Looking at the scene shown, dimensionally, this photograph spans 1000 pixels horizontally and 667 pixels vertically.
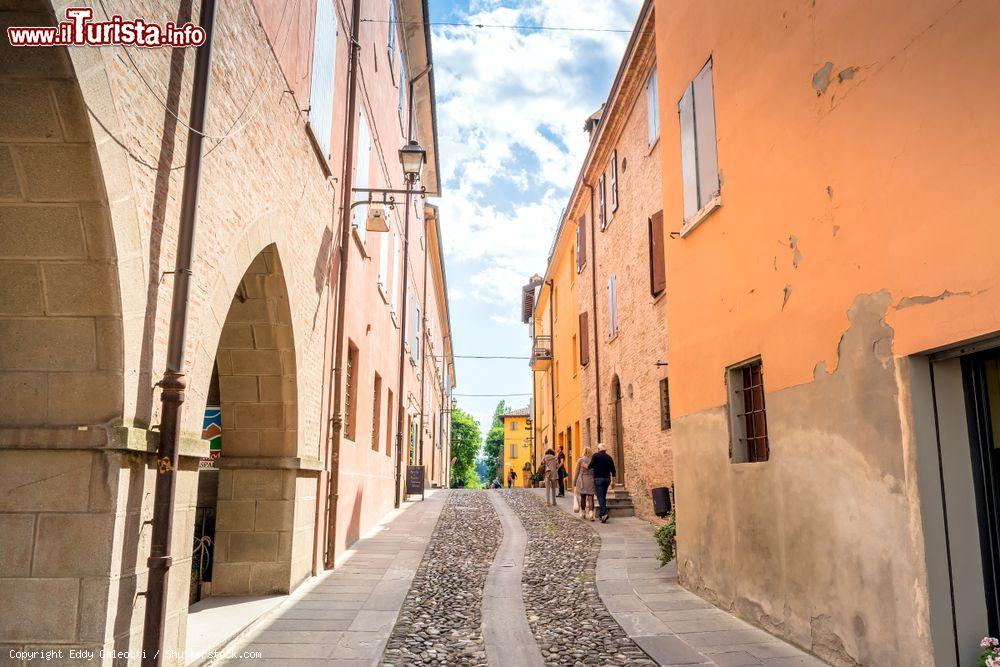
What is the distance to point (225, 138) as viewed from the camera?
198 inches

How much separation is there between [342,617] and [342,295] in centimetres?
412

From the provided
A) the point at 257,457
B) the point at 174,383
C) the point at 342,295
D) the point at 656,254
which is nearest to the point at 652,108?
the point at 656,254

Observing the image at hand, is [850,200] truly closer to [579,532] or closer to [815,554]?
[815,554]

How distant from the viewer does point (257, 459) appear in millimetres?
Answer: 7062

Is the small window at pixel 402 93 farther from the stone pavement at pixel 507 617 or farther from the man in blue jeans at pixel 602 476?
the stone pavement at pixel 507 617

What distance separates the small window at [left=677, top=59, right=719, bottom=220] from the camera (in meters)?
7.21

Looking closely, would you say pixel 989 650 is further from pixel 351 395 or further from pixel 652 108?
pixel 652 108

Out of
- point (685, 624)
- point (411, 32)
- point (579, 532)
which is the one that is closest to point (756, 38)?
point (685, 624)

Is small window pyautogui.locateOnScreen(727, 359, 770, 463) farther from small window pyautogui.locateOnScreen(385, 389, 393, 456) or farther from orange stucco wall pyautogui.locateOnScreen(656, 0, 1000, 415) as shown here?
small window pyautogui.locateOnScreen(385, 389, 393, 456)

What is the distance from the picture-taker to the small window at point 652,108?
→ 510 inches

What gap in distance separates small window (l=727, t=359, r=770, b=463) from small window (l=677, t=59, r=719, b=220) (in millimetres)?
1754

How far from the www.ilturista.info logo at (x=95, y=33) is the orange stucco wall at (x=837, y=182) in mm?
4271

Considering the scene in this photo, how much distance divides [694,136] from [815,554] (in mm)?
4454

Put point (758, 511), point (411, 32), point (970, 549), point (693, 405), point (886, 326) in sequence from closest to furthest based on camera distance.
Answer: point (970, 549) < point (886, 326) < point (758, 511) < point (693, 405) < point (411, 32)
